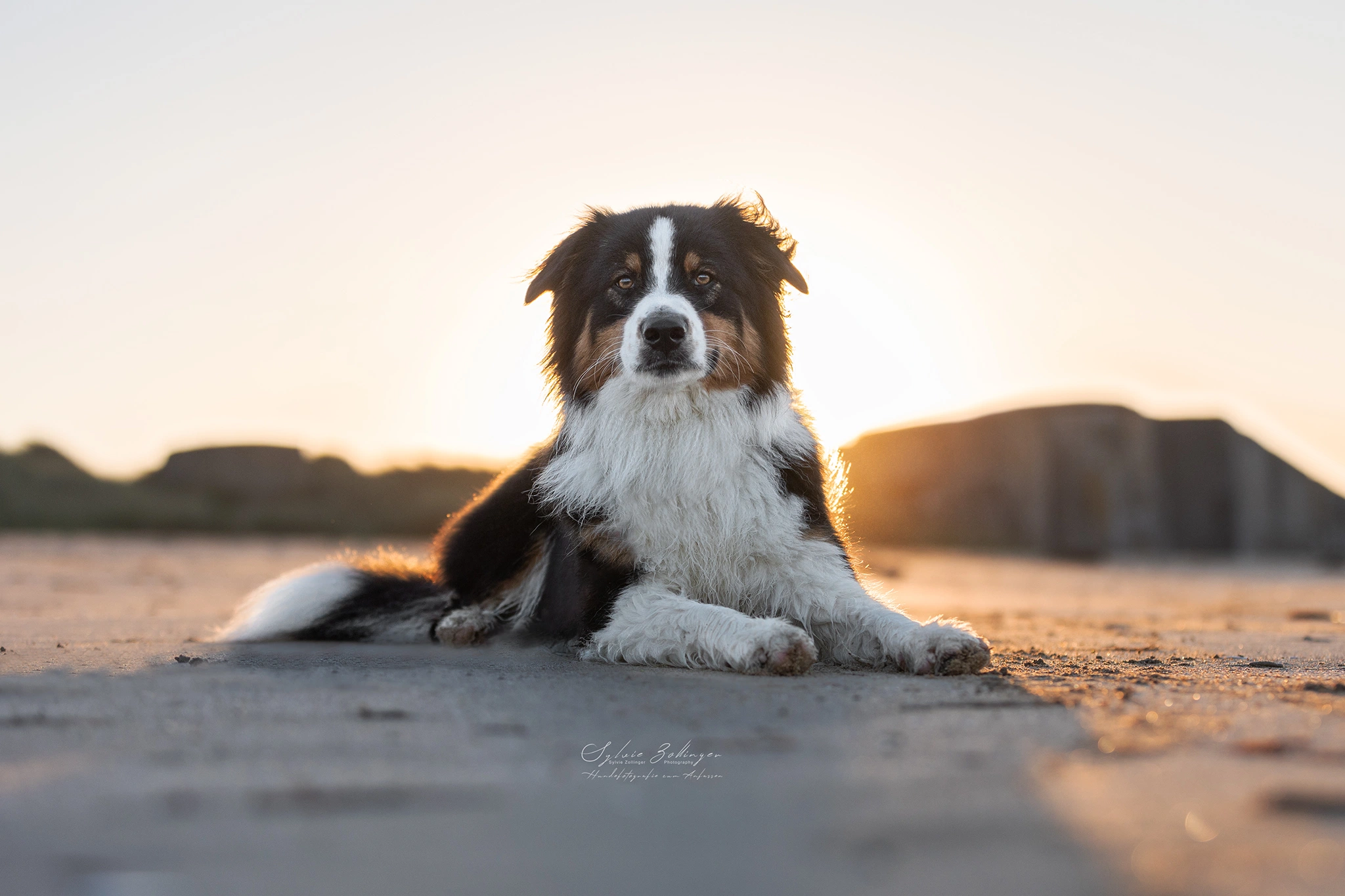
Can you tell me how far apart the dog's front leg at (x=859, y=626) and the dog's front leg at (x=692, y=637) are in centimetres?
34

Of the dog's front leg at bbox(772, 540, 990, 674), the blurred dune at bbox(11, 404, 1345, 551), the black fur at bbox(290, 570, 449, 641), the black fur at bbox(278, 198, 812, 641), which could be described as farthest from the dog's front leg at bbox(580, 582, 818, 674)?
the blurred dune at bbox(11, 404, 1345, 551)

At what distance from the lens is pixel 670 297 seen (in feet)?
12.9

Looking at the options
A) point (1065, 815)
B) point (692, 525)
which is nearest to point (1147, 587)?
point (692, 525)

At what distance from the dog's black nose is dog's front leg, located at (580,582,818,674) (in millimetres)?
941

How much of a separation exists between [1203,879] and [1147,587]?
33.2 ft

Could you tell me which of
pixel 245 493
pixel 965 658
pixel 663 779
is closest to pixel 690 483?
pixel 965 658

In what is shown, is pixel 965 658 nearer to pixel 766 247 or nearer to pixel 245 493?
pixel 766 247

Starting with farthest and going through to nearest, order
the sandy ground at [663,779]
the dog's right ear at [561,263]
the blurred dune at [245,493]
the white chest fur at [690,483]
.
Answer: the blurred dune at [245,493] → the dog's right ear at [561,263] → the white chest fur at [690,483] → the sandy ground at [663,779]

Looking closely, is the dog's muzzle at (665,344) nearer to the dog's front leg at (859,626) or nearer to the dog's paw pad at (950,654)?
the dog's front leg at (859,626)

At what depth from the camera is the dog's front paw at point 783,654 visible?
10.5ft

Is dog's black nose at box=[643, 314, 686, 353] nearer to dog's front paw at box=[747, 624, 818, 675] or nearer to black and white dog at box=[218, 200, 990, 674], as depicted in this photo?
black and white dog at box=[218, 200, 990, 674]

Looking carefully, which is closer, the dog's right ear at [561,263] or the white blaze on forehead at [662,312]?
the white blaze on forehead at [662,312]

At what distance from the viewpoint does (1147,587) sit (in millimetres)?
10336


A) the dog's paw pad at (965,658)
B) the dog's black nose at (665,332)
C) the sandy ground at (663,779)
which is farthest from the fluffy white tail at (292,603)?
the dog's paw pad at (965,658)
